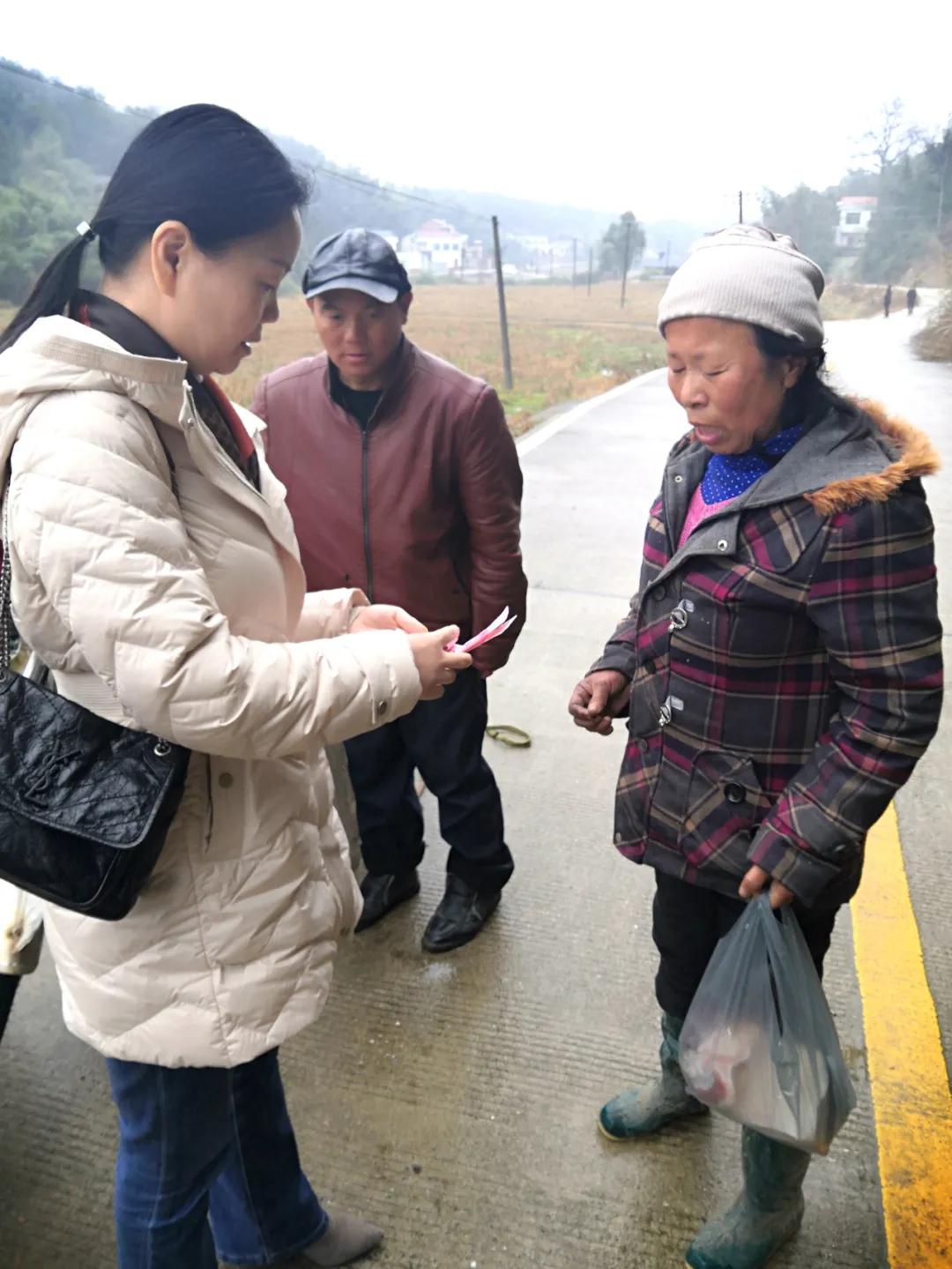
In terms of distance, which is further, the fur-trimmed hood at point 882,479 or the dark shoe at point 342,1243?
the dark shoe at point 342,1243

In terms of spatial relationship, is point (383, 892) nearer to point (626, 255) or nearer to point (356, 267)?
point (356, 267)

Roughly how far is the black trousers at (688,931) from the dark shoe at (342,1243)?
2.43 feet

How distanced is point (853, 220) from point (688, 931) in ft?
157

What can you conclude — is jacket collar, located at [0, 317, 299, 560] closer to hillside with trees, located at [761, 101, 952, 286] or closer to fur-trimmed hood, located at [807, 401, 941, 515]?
fur-trimmed hood, located at [807, 401, 941, 515]

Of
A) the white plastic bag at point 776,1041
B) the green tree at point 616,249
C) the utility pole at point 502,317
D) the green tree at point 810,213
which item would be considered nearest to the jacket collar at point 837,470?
the white plastic bag at point 776,1041

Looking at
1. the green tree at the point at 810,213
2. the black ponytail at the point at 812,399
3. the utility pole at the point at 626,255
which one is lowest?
the black ponytail at the point at 812,399

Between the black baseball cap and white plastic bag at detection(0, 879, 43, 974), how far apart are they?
146 centimetres

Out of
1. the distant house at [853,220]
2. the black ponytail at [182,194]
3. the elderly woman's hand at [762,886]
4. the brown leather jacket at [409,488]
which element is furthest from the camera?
the distant house at [853,220]

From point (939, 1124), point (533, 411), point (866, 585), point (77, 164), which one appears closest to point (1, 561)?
point (866, 585)

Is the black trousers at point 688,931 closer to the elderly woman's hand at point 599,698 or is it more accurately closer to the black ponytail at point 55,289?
the elderly woman's hand at point 599,698

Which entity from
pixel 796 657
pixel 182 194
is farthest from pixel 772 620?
pixel 182 194

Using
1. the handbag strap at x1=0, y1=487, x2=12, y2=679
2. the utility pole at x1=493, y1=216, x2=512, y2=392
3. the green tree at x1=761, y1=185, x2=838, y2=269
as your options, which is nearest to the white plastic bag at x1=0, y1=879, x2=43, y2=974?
the handbag strap at x1=0, y1=487, x2=12, y2=679

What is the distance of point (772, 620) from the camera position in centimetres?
142

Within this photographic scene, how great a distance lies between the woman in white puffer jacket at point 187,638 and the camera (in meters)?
1.03
